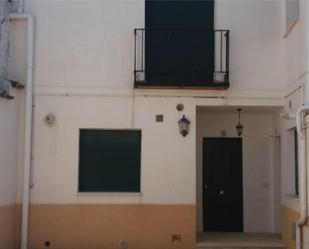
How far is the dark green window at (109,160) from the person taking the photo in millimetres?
13062

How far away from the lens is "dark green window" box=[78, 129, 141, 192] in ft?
42.9

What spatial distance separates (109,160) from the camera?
13172 millimetres

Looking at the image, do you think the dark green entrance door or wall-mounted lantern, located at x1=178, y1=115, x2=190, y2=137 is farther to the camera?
the dark green entrance door

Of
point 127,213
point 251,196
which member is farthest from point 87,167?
point 251,196

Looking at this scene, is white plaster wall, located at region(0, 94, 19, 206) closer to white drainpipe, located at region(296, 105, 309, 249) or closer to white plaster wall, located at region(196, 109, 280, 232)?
white plaster wall, located at region(196, 109, 280, 232)

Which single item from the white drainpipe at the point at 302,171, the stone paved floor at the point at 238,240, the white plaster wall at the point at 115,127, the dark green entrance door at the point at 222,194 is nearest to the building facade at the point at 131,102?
the white plaster wall at the point at 115,127

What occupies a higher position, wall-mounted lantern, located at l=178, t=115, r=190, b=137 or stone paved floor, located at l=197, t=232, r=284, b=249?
wall-mounted lantern, located at l=178, t=115, r=190, b=137

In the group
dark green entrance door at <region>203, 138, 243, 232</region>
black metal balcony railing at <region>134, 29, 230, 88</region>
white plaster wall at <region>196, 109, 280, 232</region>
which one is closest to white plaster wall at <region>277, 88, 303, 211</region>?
white plaster wall at <region>196, 109, 280, 232</region>

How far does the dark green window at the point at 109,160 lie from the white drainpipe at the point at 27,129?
1.20 meters

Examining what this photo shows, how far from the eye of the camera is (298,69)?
11.9m

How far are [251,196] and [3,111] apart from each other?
6.78 metres

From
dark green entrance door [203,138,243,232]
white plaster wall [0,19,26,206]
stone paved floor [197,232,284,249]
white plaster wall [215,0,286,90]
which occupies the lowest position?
stone paved floor [197,232,284,249]

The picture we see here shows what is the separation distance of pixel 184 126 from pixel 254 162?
280 cm

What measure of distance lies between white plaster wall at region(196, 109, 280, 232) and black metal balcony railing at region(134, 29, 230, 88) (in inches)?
69.2
